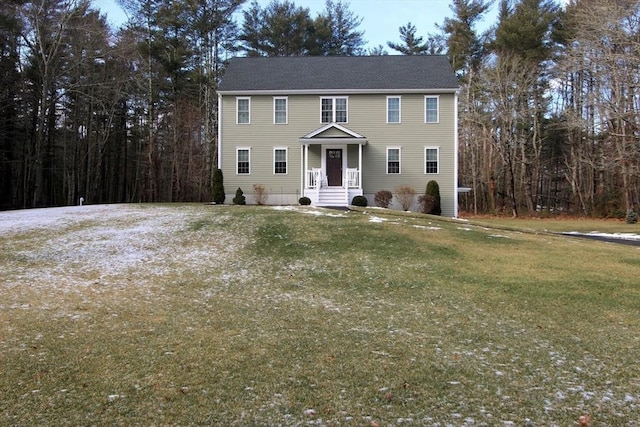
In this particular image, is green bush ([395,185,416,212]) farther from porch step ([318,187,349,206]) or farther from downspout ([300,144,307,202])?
downspout ([300,144,307,202])

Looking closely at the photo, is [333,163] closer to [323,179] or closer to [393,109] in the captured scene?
[323,179]

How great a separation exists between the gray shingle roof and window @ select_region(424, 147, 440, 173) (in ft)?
10.3

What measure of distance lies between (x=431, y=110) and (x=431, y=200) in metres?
4.83

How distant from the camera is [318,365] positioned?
449cm

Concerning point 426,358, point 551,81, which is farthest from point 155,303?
point 551,81

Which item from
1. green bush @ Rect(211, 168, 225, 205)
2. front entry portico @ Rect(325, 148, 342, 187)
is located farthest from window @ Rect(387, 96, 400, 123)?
green bush @ Rect(211, 168, 225, 205)

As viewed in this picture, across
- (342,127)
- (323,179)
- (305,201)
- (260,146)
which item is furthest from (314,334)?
(260,146)

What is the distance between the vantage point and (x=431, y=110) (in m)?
23.0

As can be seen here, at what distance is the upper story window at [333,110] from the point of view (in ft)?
76.2

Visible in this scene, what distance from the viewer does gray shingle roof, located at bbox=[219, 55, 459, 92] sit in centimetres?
2309

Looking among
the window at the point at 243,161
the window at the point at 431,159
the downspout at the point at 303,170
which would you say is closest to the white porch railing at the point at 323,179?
the downspout at the point at 303,170

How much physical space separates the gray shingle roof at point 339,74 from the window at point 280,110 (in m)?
0.57

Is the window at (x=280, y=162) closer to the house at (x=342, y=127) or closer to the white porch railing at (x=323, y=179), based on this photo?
the house at (x=342, y=127)

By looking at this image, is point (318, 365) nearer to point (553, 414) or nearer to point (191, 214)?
point (553, 414)
